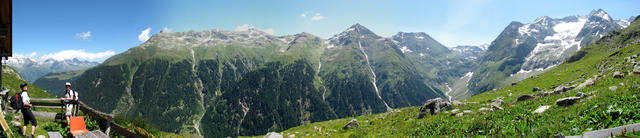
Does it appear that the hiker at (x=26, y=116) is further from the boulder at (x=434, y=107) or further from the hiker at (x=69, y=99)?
the boulder at (x=434, y=107)

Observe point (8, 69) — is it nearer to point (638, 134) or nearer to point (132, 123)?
point (132, 123)

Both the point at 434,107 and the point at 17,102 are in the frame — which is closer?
the point at 17,102

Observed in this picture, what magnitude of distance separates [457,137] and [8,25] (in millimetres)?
20220

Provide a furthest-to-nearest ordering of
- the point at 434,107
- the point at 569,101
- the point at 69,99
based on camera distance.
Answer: the point at 434,107 → the point at 69,99 → the point at 569,101

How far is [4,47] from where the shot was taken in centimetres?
1255

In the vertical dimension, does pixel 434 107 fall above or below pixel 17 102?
below

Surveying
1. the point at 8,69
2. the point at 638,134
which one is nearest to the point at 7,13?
the point at 638,134

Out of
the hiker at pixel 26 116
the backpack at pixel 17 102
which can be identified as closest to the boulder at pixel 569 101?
the hiker at pixel 26 116

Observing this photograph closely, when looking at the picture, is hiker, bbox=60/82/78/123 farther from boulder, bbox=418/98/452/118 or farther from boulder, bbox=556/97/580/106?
boulder, bbox=556/97/580/106

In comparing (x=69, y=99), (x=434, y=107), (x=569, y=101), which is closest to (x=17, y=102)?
(x=69, y=99)

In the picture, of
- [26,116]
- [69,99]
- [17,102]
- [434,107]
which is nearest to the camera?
[26,116]

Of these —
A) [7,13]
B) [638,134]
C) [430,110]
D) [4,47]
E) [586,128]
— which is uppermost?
[7,13]

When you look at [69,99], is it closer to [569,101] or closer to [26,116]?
[26,116]

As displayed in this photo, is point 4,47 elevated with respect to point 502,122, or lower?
elevated
